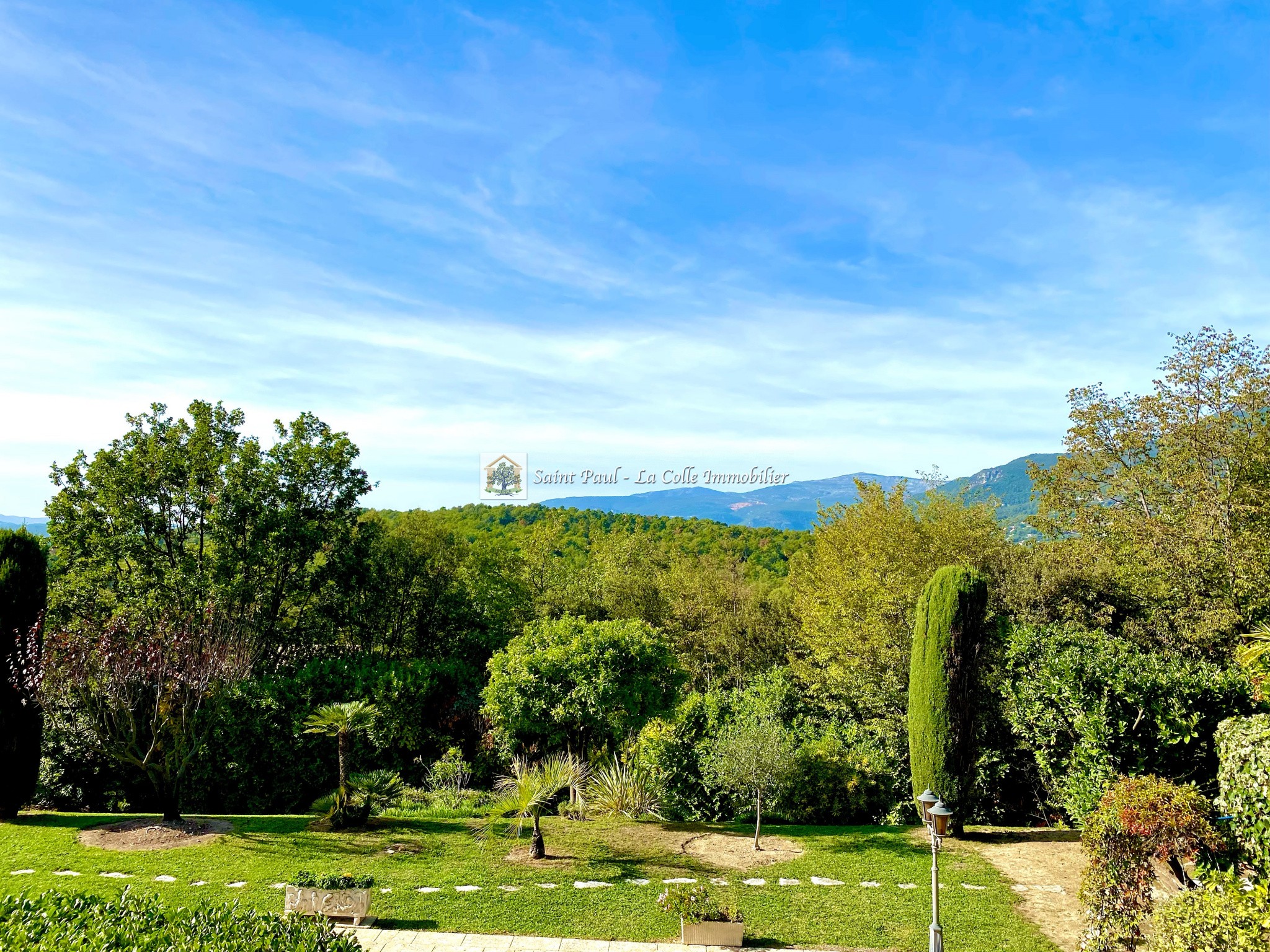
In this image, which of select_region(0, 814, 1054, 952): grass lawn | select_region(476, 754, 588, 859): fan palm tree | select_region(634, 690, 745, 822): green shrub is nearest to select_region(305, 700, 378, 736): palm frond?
select_region(0, 814, 1054, 952): grass lawn

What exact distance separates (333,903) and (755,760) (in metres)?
6.72

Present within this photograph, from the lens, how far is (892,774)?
46.6 ft

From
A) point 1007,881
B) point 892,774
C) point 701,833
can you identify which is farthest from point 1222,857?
point 701,833

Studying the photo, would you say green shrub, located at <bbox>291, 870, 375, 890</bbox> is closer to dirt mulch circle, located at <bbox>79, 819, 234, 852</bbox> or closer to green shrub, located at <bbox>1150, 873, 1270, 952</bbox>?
dirt mulch circle, located at <bbox>79, 819, 234, 852</bbox>

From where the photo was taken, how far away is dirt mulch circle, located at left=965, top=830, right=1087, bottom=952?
335 inches

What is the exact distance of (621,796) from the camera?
13.8m

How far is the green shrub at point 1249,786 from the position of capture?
749 cm

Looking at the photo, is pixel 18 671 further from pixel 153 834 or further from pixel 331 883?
pixel 331 883

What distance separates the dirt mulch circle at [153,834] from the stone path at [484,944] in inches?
173

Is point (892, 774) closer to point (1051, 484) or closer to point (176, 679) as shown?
point (1051, 484)

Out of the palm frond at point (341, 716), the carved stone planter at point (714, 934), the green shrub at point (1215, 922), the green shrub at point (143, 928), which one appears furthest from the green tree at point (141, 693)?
the green shrub at point (1215, 922)

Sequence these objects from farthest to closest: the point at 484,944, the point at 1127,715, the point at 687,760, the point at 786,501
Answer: the point at 786,501
the point at 687,760
the point at 1127,715
the point at 484,944

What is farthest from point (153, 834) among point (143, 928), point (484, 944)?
point (143, 928)

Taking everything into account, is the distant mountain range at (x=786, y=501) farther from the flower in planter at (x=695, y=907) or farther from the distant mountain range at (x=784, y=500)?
the flower in planter at (x=695, y=907)
